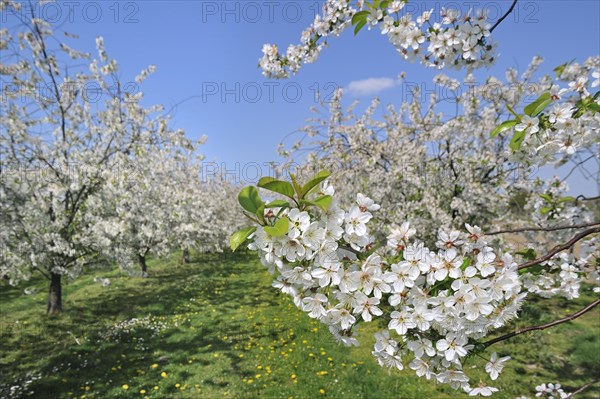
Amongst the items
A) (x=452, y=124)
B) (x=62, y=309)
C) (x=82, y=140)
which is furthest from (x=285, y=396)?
(x=82, y=140)

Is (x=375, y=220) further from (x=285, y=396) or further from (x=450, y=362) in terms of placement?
(x=450, y=362)

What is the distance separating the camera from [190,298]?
34.2 feet

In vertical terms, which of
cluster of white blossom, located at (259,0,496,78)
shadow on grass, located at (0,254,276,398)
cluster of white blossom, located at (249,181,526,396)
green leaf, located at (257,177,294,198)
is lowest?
shadow on grass, located at (0,254,276,398)

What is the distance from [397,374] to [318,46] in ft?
16.5

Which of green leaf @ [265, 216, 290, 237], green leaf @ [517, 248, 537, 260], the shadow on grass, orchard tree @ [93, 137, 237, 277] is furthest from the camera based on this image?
orchard tree @ [93, 137, 237, 277]

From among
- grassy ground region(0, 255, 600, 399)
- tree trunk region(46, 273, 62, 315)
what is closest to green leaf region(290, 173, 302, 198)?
grassy ground region(0, 255, 600, 399)

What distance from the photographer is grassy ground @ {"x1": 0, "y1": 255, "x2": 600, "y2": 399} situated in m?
5.16

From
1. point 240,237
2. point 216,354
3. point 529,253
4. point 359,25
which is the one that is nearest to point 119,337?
point 216,354

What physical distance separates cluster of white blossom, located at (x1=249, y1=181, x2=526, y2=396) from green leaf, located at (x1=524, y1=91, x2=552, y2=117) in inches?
31.7

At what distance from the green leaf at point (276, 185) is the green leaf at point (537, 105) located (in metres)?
1.38

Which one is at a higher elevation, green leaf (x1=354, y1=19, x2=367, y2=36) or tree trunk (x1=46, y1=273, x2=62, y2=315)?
green leaf (x1=354, y1=19, x2=367, y2=36)

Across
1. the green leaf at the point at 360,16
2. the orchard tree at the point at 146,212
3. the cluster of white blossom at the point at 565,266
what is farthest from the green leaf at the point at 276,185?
the orchard tree at the point at 146,212

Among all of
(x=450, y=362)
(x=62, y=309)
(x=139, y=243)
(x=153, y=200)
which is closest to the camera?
(x=450, y=362)

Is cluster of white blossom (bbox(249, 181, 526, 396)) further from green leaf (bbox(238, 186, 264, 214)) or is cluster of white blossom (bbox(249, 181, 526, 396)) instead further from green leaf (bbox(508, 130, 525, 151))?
green leaf (bbox(508, 130, 525, 151))
